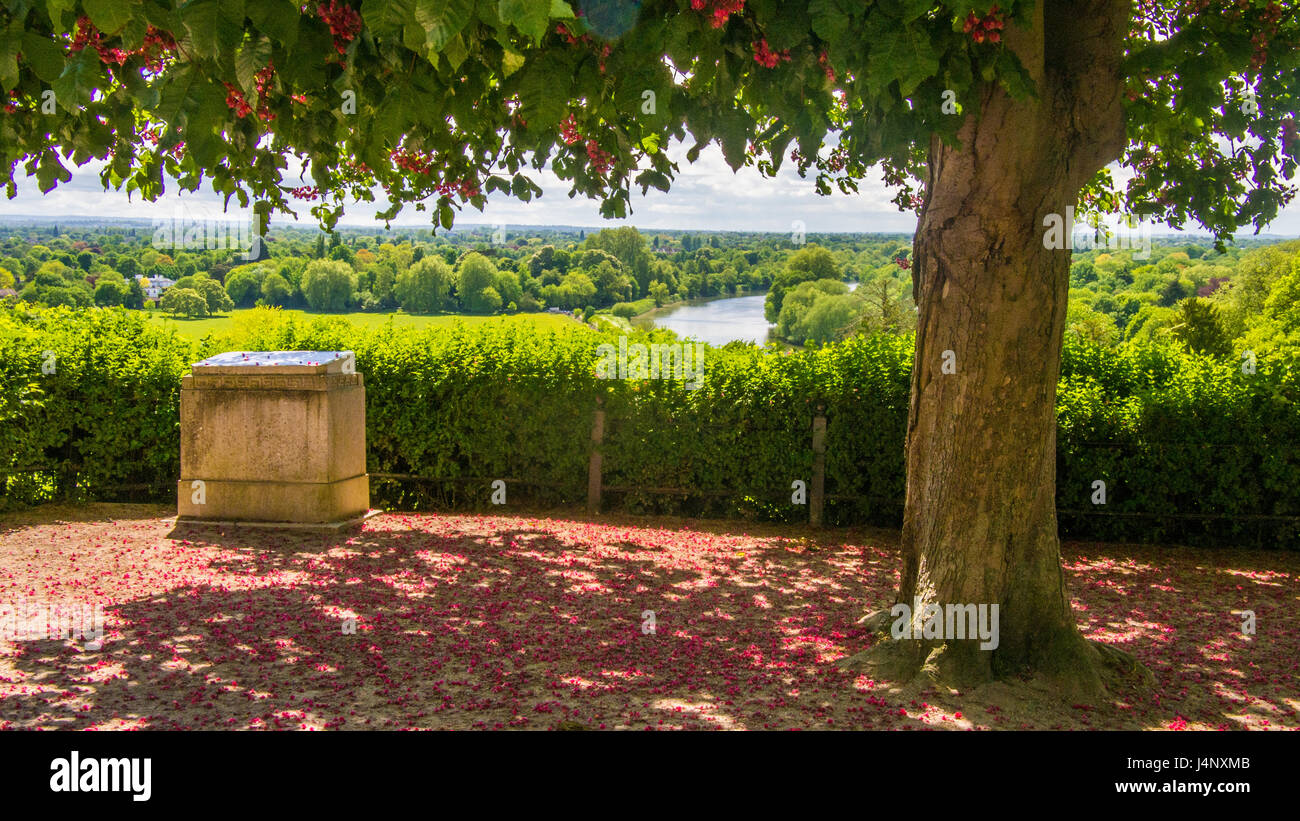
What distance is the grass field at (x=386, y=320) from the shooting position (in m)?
12.0

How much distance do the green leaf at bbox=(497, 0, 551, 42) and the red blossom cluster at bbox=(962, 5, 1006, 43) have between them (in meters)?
2.70

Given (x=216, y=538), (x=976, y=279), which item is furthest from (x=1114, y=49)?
(x=216, y=538)

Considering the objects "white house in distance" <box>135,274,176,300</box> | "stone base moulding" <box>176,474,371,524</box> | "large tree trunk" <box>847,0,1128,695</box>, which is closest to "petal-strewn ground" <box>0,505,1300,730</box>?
"stone base moulding" <box>176,474,371,524</box>

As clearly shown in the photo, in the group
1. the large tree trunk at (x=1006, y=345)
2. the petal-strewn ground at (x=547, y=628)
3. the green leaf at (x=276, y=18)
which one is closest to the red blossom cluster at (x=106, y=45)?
the green leaf at (x=276, y=18)

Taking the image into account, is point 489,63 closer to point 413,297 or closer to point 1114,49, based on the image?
point 1114,49

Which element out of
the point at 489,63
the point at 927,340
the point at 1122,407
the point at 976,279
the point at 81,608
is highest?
the point at 489,63

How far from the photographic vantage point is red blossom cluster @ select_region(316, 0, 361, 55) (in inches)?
169

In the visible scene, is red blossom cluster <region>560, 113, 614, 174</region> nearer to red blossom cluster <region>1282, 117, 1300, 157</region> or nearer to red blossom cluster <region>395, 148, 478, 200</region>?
red blossom cluster <region>395, 148, 478, 200</region>

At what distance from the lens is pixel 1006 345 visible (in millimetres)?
5410

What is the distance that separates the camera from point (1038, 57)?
5.32 m

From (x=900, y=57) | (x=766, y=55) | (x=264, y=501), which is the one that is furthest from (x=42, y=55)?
(x=264, y=501)

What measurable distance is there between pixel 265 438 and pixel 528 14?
25.9ft

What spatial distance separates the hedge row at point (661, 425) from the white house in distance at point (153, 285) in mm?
1730

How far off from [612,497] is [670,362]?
5.63 feet
